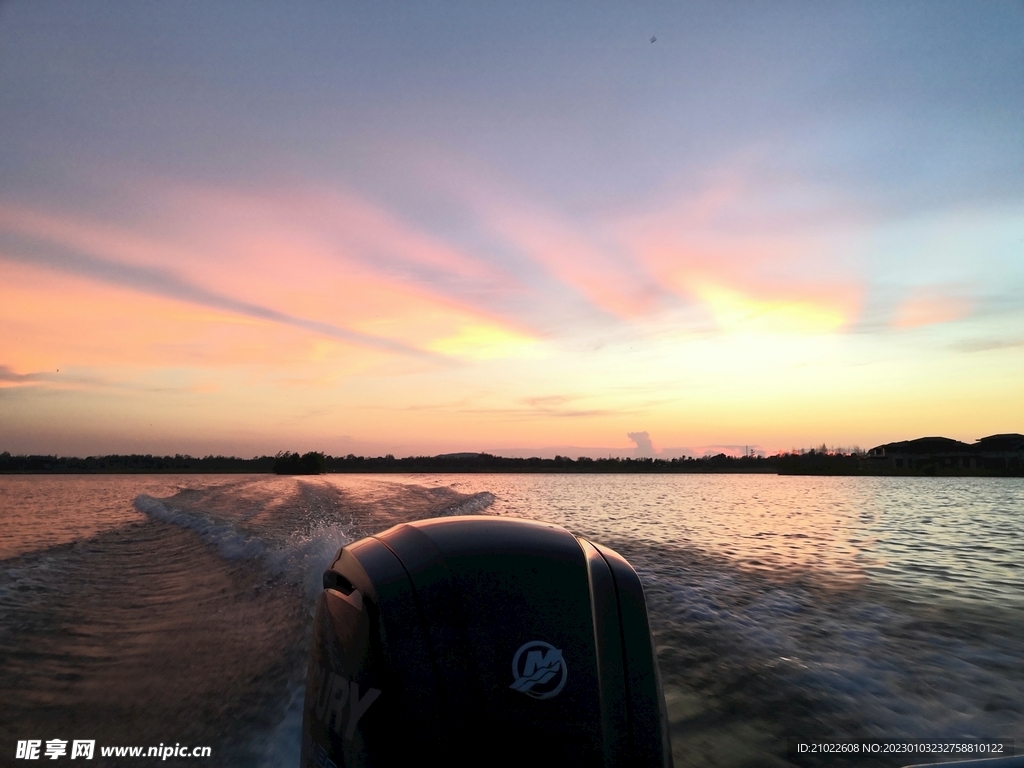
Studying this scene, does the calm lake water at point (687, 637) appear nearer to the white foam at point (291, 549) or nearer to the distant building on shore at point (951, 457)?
the white foam at point (291, 549)

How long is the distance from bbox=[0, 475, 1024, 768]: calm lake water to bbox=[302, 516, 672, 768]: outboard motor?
944mm

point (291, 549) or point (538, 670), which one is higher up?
point (538, 670)

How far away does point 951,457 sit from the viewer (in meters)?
51.7

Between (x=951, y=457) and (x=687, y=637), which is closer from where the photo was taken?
(x=687, y=637)

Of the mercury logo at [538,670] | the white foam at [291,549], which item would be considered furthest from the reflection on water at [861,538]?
the mercury logo at [538,670]

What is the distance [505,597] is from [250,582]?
4.69 m

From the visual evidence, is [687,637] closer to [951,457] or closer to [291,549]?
[291,549]

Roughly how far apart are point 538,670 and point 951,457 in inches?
2532

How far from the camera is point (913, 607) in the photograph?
13.2ft

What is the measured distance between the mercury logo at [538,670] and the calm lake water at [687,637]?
44.1 inches

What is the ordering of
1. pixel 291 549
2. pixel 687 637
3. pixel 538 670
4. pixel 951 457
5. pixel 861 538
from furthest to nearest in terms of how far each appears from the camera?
pixel 951 457 < pixel 861 538 < pixel 291 549 < pixel 687 637 < pixel 538 670

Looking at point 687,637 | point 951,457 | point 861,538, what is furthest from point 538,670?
point 951,457

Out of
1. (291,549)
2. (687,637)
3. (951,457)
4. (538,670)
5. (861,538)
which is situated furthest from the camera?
(951,457)

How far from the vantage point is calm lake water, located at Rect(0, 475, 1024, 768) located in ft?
8.15
